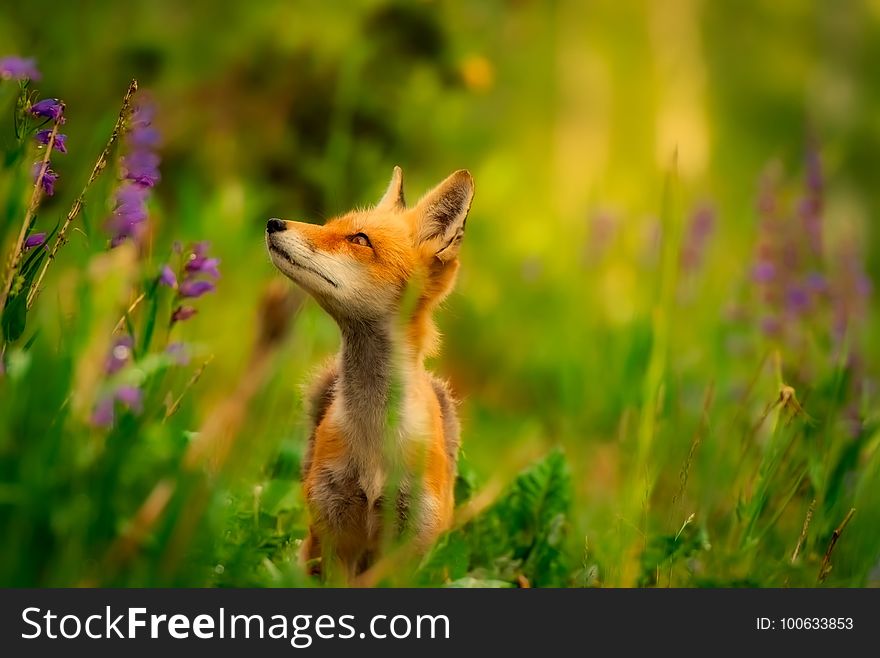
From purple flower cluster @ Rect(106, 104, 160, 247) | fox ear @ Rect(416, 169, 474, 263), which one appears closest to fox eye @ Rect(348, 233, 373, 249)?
fox ear @ Rect(416, 169, 474, 263)

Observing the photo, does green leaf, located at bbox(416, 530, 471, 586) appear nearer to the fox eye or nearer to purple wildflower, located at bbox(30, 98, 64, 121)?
the fox eye

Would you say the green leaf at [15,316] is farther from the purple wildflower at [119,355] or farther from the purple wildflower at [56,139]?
the purple wildflower at [56,139]

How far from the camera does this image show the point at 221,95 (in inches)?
269

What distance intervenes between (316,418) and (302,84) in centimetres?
373

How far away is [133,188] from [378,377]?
100cm

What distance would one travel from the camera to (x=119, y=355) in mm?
2504

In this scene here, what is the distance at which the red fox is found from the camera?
9.87 ft

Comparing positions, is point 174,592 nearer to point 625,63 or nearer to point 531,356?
point 531,356

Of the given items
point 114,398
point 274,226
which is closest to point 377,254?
point 274,226

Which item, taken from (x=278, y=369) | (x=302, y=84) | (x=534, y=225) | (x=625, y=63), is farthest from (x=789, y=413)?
(x=625, y=63)

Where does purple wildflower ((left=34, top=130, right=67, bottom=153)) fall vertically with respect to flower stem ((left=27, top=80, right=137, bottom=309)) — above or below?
above

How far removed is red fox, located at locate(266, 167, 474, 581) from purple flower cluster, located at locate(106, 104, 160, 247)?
0.44 metres

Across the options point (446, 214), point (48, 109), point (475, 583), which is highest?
point (446, 214)

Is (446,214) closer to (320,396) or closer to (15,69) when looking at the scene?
(320,396)
